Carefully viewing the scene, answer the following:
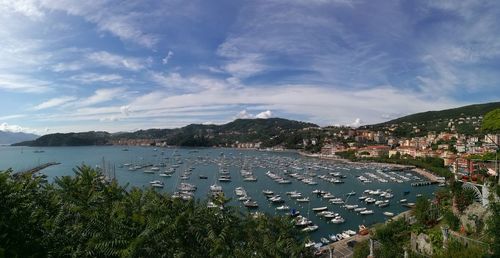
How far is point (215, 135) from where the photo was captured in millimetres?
168000

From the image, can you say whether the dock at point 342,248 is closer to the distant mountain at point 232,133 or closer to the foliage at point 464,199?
the foliage at point 464,199

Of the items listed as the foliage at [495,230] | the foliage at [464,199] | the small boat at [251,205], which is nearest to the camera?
the foliage at [495,230]

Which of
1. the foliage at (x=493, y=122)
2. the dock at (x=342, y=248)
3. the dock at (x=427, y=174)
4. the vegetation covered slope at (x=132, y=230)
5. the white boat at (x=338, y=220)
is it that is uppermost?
the foliage at (x=493, y=122)

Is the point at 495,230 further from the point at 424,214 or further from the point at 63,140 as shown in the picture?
the point at 63,140

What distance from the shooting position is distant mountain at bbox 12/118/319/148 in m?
140

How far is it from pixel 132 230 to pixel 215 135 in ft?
537

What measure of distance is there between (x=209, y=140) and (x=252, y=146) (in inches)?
790

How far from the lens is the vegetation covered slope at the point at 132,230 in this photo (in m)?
4.45

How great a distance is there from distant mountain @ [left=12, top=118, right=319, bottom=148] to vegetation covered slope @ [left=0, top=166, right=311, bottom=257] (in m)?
111

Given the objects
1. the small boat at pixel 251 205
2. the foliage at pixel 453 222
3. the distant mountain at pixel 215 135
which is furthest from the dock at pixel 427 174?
the distant mountain at pixel 215 135

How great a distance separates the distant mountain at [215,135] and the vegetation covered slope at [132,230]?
111m

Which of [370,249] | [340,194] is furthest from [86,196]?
[340,194]

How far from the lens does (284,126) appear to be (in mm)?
171000

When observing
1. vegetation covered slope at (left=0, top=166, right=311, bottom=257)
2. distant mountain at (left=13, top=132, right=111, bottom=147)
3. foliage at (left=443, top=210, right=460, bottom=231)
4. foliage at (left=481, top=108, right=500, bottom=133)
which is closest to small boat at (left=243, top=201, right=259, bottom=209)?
foliage at (left=481, top=108, right=500, bottom=133)
